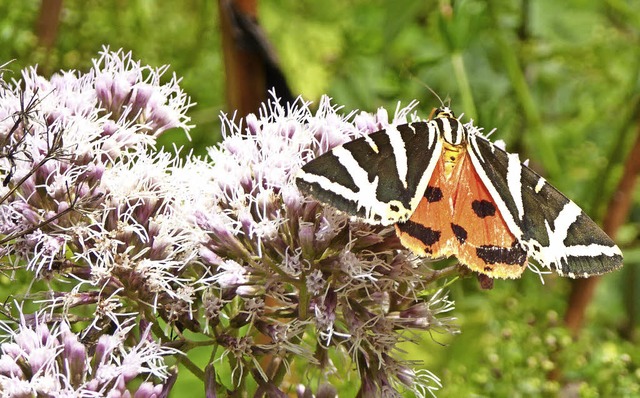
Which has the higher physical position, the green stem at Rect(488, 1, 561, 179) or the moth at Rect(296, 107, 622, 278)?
the green stem at Rect(488, 1, 561, 179)

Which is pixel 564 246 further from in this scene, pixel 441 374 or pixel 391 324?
pixel 441 374

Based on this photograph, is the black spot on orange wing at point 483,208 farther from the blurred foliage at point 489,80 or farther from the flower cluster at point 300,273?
the blurred foliage at point 489,80

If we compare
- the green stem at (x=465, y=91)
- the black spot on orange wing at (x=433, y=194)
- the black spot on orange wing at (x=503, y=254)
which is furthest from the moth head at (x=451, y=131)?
the green stem at (x=465, y=91)

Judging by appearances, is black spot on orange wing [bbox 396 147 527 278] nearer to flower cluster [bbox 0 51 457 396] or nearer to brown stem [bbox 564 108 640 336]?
flower cluster [bbox 0 51 457 396]

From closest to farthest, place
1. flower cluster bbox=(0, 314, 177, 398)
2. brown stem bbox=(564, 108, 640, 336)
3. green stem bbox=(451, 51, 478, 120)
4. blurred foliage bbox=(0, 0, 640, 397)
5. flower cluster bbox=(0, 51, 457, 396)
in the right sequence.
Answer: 1. flower cluster bbox=(0, 314, 177, 398)
2. flower cluster bbox=(0, 51, 457, 396)
3. blurred foliage bbox=(0, 0, 640, 397)
4. green stem bbox=(451, 51, 478, 120)
5. brown stem bbox=(564, 108, 640, 336)

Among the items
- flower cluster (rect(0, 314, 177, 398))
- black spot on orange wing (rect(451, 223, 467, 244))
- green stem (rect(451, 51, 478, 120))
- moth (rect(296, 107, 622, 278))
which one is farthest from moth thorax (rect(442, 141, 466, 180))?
green stem (rect(451, 51, 478, 120))

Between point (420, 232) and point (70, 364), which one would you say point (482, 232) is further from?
point (70, 364)

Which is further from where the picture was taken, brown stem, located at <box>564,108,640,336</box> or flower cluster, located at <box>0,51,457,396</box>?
brown stem, located at <box>564,108,640,336</box>
